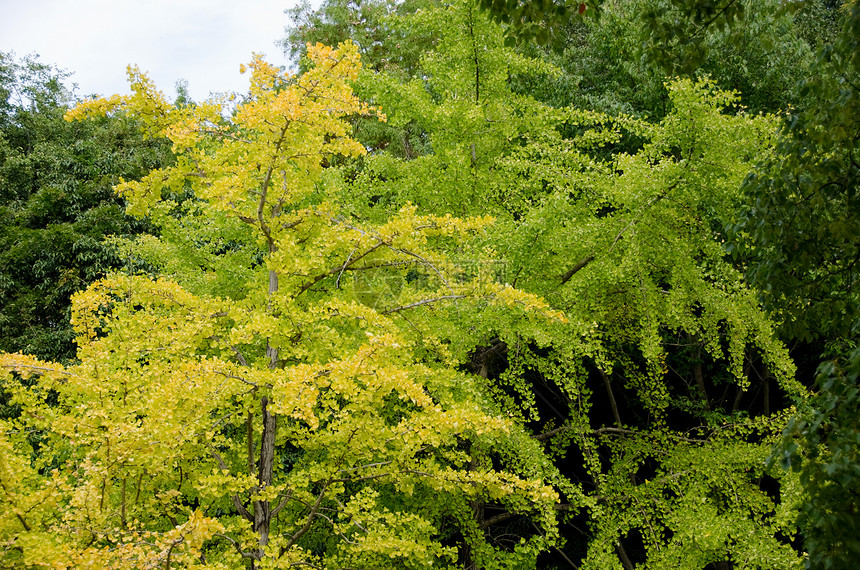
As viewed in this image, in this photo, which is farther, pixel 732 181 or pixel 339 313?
pixel 732 181

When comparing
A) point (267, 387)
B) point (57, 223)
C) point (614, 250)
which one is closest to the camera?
point (267, 387)

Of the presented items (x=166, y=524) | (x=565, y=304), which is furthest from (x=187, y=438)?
(x=565, y=304)

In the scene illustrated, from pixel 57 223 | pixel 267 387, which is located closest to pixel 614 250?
pixel 267 387

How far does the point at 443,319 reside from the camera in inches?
216

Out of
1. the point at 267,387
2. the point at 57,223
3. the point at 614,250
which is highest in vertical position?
the point at 614,250

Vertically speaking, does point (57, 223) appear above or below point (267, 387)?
below

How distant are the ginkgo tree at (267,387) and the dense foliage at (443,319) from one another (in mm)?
27

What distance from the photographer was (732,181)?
543 cm

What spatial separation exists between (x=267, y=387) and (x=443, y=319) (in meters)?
1.84

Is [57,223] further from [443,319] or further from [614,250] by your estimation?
[614,250]

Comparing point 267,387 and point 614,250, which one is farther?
point 614,250

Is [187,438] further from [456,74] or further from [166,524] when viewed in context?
[456,74]

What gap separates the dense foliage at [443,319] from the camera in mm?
3361

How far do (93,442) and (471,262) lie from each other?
3.04 meters
